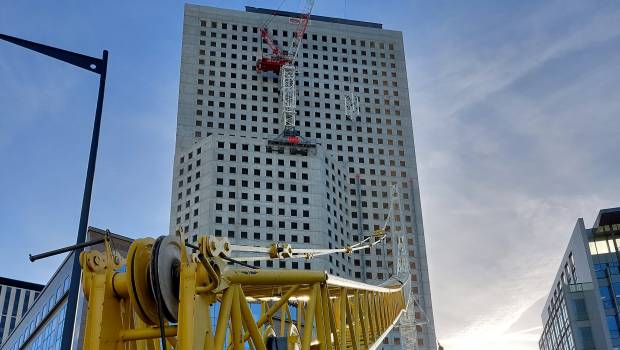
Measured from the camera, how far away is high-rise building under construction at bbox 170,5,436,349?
141375 mm

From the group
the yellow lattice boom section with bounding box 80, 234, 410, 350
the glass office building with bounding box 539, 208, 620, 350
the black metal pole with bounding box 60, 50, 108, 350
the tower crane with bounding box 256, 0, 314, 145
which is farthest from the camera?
the tower crane with bounding box 256, 0, 314, 145

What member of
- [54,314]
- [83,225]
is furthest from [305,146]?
[83,225]

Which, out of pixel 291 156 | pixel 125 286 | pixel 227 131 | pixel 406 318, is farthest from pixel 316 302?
pixel 227 131

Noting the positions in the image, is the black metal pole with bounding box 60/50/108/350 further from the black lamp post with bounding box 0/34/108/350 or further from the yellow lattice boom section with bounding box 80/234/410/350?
the yellow lattice boom section with bounding box 80/234/410/350

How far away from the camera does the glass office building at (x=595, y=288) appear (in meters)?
102

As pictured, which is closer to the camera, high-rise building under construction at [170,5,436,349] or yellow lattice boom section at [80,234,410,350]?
yellow lattice boom section at [80,234,410,350]

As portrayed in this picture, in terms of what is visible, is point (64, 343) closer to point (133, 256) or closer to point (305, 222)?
point (133, 256)

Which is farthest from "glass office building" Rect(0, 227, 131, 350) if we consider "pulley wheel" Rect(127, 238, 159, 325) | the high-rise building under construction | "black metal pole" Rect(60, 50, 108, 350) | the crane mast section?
the crane mast section

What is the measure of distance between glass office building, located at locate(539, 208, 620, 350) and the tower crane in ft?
229

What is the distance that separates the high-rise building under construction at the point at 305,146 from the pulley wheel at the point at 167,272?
11798 cm

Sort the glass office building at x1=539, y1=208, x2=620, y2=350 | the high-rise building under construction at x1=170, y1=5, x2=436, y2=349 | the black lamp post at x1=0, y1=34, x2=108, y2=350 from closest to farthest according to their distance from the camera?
the black lamp post at x1=0, y1=34, x2=108, y2=350, the glass office building at x1=539, y1=208, x2=620, y2=350, the high-rise building under construction at x1=170, y1=5, x2=436, y2=349

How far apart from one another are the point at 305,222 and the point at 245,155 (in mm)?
21147

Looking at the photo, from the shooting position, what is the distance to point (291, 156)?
5930 inches

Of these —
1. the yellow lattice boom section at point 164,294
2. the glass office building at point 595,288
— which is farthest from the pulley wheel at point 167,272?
the glass office building at point 595,288
